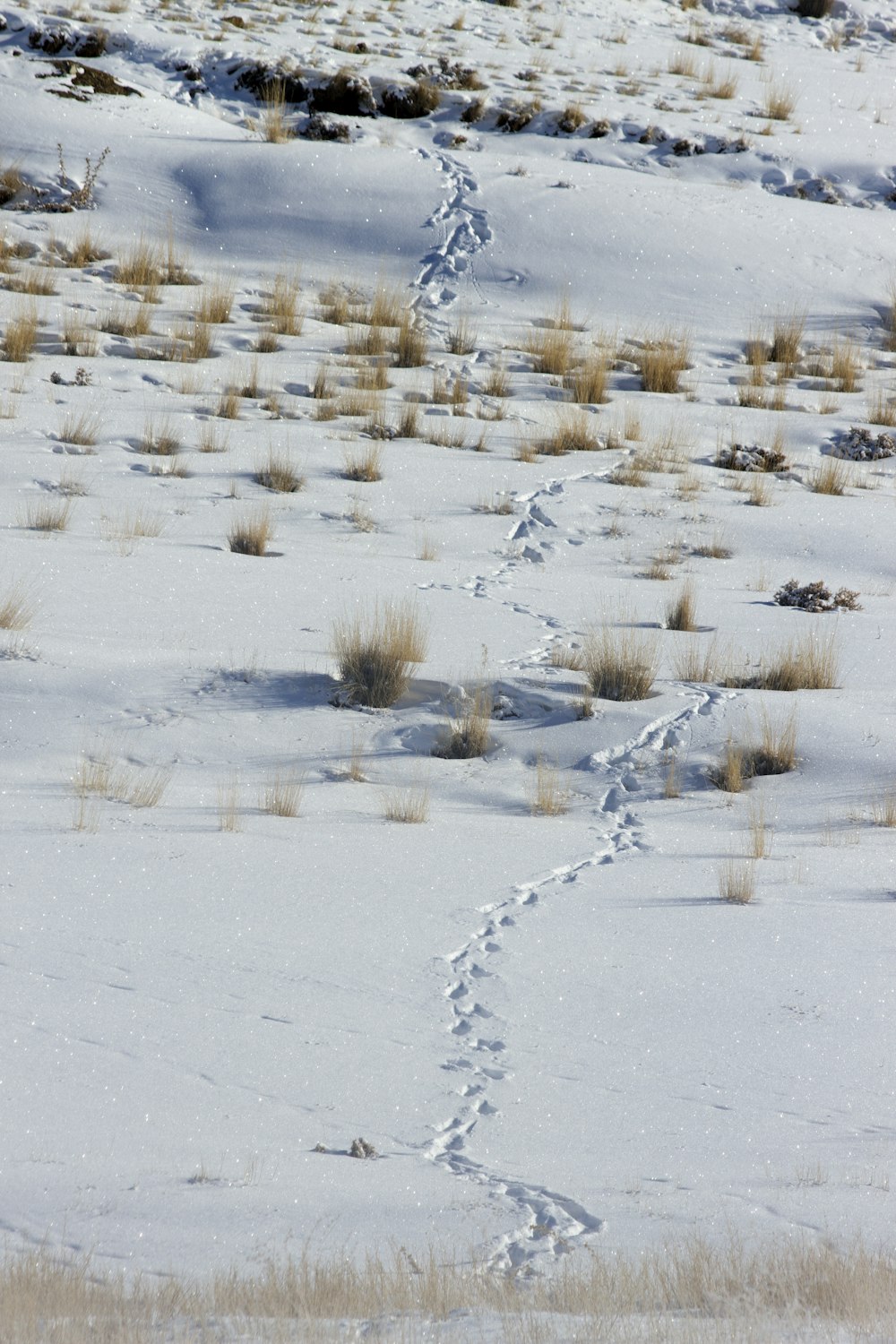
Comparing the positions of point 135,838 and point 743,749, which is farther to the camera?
point 743,749

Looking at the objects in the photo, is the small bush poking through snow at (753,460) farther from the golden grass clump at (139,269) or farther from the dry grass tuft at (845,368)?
the golden grass clump at (139,269)

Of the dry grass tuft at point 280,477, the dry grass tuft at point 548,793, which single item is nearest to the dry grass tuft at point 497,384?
the dry grass tuft at point 280,477

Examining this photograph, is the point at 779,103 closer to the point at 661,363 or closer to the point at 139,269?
the point at 661,363

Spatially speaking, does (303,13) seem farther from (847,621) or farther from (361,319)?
(847,621)

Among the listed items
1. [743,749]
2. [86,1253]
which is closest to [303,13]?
[743,749]

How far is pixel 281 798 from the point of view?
169 inches

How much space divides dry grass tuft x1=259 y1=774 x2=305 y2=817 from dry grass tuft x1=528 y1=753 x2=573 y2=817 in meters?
0.89

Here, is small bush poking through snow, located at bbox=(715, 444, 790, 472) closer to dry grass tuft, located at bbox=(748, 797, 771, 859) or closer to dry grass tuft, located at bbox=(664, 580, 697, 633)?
dry grass tuft, located at bbox=(664, 580, 697, 633)

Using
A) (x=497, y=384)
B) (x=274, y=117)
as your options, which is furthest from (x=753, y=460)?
(x=274, y=117)

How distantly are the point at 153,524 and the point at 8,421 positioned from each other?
1.94 m

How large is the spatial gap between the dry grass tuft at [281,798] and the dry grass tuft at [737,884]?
1.45 metres

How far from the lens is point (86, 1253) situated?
208cm

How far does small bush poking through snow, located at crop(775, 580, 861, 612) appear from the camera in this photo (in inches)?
262

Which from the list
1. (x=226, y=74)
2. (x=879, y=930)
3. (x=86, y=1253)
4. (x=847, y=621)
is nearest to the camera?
(x=86, y=1253)
